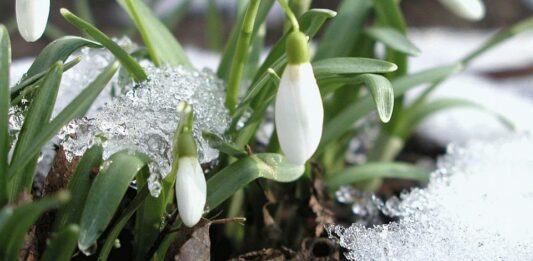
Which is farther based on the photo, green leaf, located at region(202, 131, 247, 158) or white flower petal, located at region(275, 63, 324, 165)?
green leaf, located at region(202, 131, 247, 158)

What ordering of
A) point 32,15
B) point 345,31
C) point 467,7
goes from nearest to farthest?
point 32,15, point 467,7, point 345,31

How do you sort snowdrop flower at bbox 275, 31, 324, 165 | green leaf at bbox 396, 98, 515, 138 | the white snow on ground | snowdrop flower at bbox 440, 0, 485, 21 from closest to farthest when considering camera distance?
snowdrop flower at bbox 275, 31, 324, 165 → snowdrop flower at bbox 440, 0, 485, 21 → green leaf at bbox 396, 98, 515, 138 → the white snow on ground

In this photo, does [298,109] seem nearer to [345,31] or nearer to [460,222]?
[460,222]

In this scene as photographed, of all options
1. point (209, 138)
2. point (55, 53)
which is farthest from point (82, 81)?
A: point (209, 138)

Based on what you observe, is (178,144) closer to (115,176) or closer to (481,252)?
(115,176)

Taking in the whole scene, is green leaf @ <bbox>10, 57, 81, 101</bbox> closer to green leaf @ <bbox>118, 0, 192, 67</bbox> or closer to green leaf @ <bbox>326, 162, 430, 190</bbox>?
green leaf @ <bbox>118, 0, 192, 67</bbox>

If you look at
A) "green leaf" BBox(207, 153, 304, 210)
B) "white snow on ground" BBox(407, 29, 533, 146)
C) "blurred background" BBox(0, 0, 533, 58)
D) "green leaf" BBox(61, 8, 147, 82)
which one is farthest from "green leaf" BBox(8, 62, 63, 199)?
"blurred background" BBox(0, 0, 533, 58)

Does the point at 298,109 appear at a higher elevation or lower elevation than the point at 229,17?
higher

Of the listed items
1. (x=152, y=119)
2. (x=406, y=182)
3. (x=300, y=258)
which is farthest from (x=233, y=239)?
(x=406, y=182)
